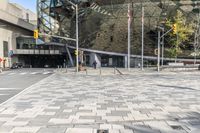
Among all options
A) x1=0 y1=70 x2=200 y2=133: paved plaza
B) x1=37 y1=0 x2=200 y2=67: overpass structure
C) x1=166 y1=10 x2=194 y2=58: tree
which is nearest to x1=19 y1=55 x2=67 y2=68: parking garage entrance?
x1=37 y1=0 x2=200 y2=67: overpass structure

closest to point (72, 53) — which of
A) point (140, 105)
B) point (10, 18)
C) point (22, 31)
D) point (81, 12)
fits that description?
point (81, 12)

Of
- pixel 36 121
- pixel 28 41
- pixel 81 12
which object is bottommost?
pixel 36 121

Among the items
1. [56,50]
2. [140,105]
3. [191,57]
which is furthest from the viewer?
[56,50]

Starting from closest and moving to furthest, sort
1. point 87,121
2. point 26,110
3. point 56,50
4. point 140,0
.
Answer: point 87,121 < point 26,110 < point 140,0 < point 56,50

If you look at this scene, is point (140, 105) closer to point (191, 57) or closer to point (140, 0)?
point (191, 57)

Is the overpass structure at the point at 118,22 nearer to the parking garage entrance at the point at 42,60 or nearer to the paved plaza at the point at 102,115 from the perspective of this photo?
the parking garage entrance at the point at 42,60

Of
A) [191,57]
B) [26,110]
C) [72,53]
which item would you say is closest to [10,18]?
[72,53]

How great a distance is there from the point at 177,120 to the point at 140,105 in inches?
133

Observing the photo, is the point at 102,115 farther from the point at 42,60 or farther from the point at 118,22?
the point at 42,60

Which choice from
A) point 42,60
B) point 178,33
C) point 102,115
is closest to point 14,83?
point 102,115

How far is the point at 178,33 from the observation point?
65.0 meters

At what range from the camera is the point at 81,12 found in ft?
267

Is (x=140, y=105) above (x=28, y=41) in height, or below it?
below

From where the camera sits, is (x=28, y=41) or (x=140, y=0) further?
(x=28, y=41)
